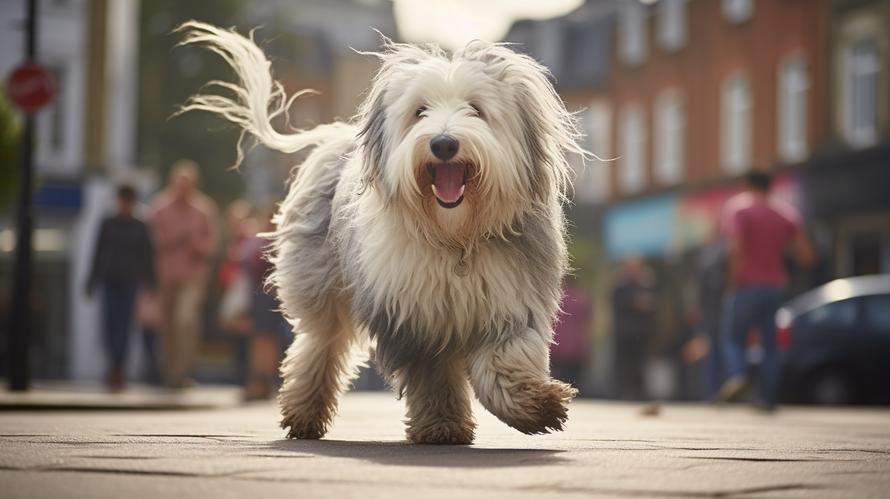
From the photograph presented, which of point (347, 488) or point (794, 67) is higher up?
point (794, 67)

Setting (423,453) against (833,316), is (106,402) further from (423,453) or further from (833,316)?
(833,316)

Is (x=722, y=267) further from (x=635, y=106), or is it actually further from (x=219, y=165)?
(x=219, y=165)

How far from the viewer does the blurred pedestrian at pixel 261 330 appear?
15711 millimetres

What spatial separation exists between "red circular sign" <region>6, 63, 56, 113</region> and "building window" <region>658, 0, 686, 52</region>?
75.4ft

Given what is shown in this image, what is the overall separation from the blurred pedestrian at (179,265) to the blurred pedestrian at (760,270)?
5.16 meters

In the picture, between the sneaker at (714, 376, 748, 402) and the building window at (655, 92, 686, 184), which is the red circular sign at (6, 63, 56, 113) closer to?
A: the sneaker at (714, 376, 748, 402)

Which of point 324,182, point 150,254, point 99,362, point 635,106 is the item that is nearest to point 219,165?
point 635,106

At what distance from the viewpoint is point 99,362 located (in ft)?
103

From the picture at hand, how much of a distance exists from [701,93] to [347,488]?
30822 mm

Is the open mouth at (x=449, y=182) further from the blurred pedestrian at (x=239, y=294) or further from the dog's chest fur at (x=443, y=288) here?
the blurred pedestrian at (x=239, y=294)

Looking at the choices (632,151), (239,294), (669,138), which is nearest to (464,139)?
(239,294)

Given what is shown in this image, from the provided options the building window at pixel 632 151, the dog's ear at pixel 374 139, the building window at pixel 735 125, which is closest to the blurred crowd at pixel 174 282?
the dog's ear at pixel 374 139

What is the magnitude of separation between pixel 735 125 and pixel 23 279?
69.2 ft

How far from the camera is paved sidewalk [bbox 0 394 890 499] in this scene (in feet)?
17.2
